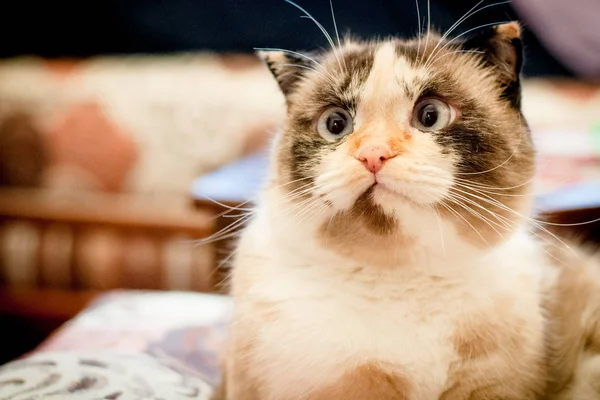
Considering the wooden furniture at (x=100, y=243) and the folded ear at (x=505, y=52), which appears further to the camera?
the wooden furniture at (x=100, y=243)

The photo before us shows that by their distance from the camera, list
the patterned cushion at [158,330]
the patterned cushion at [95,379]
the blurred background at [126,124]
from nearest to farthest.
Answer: the patterned cushion at [95,379], the patterned cushion at [158,330], the blurred background at [126,124]

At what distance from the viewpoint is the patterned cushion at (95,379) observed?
2.54ft

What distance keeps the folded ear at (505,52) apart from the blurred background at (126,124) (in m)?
1.04

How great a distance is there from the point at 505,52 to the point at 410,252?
273 mm

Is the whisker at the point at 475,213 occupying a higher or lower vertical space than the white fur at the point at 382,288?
higher

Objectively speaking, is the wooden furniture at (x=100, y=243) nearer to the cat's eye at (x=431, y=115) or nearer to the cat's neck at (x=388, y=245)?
the cat's neck at (x=388, y=245)

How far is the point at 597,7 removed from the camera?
1635 mm

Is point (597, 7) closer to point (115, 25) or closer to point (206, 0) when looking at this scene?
point (206, 0)

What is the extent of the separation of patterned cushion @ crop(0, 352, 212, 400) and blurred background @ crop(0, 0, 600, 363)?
877 mm

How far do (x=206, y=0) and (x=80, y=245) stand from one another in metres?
0.91

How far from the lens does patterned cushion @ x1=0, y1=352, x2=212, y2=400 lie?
0.78 metres

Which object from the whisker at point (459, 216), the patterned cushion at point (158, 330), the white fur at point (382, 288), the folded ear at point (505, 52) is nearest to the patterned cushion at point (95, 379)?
the patterned cushion at point (158, 330)

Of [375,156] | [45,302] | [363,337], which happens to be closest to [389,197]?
[375,156]

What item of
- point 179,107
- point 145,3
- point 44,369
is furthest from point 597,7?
point 44,369
